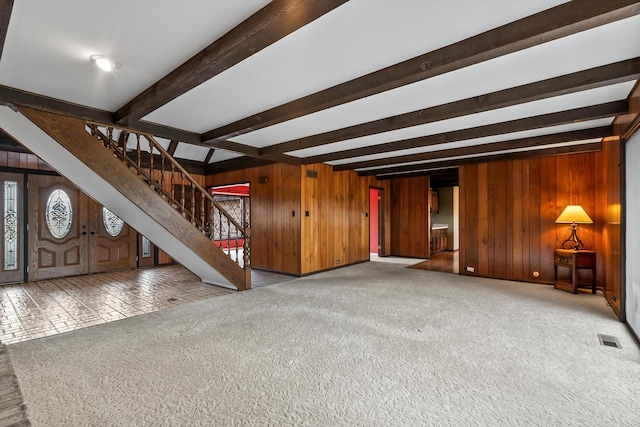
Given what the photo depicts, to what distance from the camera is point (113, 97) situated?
130 inches

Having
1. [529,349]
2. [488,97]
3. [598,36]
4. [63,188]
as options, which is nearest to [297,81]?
[488,97]

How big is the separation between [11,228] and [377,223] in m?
8.41

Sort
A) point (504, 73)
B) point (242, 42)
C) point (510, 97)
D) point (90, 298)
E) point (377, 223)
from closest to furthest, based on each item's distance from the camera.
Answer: point (242, 42) < point (504, 73) < point (510, 97) < point (90, 298) < point (377, 223)

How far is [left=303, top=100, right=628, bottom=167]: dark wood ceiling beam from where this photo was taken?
3.47 meters

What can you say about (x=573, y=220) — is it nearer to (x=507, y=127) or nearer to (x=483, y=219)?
(x=483, y=219)

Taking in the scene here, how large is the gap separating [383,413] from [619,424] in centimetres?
140

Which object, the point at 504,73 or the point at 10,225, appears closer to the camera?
the point at 504,73

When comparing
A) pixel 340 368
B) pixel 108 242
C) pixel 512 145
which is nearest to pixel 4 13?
pixel 340 368

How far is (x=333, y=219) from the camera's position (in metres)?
7.12

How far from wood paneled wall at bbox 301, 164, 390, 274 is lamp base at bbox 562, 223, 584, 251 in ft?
13.7

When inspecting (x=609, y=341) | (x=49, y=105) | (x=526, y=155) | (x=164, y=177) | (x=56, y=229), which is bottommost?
(x=609, y=341)

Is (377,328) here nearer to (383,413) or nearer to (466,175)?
(383,413)

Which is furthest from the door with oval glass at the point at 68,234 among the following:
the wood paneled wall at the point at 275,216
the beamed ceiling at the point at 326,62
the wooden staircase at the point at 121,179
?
the beamed ceiling at the point at 326,62

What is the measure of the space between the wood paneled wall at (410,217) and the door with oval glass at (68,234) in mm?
7138
